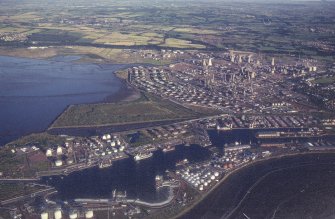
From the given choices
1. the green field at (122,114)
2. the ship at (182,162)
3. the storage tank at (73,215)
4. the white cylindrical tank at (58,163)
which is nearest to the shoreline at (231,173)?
the ship at (182,162)

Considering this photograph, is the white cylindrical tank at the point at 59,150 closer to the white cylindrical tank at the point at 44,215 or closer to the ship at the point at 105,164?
the ship at the point at 105,164

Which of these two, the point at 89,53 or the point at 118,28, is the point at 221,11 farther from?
the point at 89,53

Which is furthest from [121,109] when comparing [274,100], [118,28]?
[118,28]

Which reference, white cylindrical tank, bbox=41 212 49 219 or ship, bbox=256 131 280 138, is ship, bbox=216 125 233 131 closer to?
ship, bbox=256 131 280 138

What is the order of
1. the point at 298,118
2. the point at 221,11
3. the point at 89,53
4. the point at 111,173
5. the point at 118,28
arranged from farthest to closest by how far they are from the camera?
the point at 221,11
the point at 118,28
the point at 89,53
the point at 298,118
the point at 111,173

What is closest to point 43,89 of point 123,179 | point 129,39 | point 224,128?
point 224,128

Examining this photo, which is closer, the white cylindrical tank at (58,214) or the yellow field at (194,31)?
the white cylindrical tank at (58,214)
